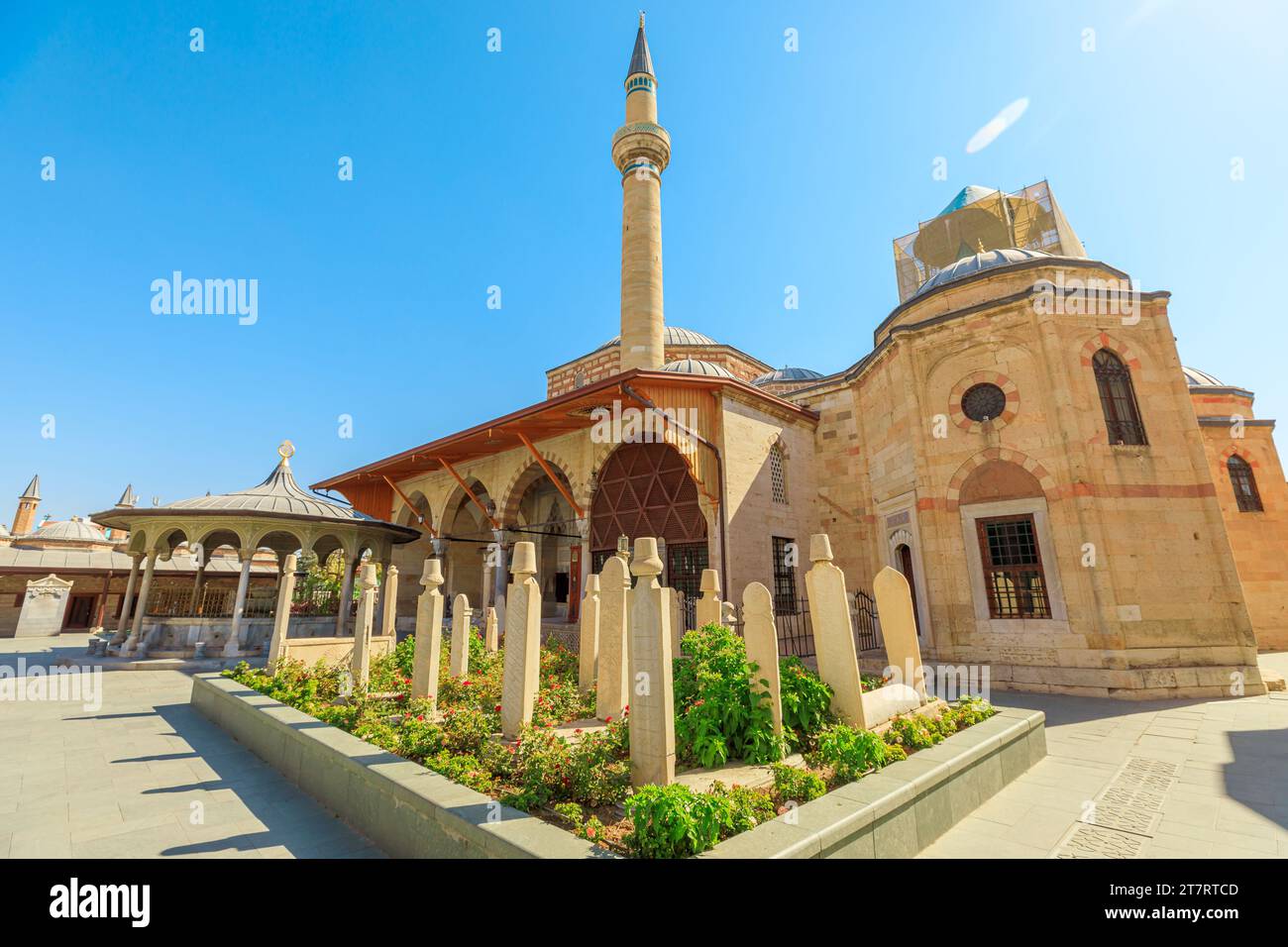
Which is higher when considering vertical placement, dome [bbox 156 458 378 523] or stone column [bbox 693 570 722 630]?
dome [bbox 156 458 378 523]

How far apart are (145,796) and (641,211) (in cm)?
1734

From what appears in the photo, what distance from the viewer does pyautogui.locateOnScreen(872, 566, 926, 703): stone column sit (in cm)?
612

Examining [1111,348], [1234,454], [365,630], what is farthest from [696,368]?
[1234,454]

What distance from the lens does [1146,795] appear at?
453cm

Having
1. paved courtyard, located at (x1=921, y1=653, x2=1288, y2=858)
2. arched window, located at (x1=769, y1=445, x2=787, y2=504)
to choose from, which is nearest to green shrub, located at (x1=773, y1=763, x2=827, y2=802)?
paved courtyard, located at (x1=921, y1=653, x2=1288, y2=858)

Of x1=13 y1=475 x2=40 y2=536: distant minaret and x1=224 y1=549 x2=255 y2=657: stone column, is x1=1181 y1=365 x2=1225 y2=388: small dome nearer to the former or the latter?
x1=224 y1=549 x2=255 y2=657: stone column

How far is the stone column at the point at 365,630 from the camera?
7.59 m

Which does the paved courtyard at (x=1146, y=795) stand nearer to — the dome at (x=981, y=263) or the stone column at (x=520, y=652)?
the stone column at (x=520, y=652)

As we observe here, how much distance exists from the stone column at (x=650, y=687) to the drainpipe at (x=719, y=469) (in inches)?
321

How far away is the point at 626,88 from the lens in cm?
1866

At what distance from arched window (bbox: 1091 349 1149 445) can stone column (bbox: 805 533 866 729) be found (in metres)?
8.88

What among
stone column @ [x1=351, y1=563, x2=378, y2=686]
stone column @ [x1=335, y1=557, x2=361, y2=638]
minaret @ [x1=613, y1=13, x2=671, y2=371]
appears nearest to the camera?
stone column @ [x1=351, y1=563, x2=378, y2=686]

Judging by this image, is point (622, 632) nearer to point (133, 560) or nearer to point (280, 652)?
point (280, 652)
